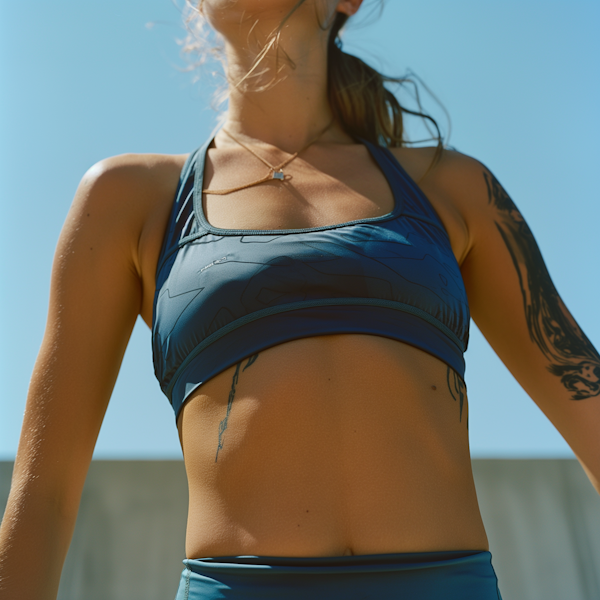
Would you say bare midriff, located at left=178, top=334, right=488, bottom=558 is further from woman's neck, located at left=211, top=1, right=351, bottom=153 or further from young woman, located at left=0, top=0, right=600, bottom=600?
woman's neck, located at left=211, top=1, right=351, bottom=153

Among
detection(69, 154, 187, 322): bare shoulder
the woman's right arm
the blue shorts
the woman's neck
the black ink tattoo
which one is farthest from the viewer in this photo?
the woman's neck

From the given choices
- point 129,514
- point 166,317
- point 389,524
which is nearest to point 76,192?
point 166,317

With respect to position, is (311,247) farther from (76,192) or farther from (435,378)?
(76,192)

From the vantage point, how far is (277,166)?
141 centimetres

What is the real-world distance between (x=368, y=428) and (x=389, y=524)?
0.15 m

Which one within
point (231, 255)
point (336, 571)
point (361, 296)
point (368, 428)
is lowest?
point (336, 571)

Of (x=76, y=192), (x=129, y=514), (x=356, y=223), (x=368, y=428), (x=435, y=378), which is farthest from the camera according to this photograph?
(x=129, y=514)

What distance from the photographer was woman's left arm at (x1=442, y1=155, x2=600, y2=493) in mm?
1312

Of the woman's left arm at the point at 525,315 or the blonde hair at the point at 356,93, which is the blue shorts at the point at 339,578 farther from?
the blonde hair at the point at 356,93

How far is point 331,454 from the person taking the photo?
3.17 feet

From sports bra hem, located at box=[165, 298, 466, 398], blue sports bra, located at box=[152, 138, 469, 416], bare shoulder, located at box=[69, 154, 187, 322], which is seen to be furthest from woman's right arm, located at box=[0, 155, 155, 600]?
sports bra hem, located at box=[165, 298, 466, 398]

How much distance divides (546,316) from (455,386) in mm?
413

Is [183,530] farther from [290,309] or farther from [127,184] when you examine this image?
[290,309]

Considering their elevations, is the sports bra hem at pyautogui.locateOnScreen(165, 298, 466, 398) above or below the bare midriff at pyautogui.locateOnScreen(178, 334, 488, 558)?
above
